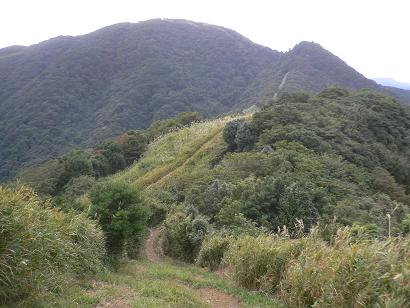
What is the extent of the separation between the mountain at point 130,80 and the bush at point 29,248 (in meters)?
73.8

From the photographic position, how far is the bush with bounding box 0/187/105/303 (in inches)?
232

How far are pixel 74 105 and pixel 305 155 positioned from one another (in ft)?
321

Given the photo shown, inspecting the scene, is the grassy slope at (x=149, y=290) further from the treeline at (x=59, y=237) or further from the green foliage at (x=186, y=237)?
the green foliage at (x=186, y=237)

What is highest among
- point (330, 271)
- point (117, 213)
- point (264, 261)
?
point (330, 271)

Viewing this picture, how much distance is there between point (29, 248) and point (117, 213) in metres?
6.40

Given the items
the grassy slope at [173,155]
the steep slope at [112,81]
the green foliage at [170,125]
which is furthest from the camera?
the steep slope at [112,81]

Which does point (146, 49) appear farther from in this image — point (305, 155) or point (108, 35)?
point (305, 155)

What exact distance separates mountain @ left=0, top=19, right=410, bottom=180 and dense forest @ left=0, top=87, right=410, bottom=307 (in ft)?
150

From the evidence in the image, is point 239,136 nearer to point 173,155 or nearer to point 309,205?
point 173,155

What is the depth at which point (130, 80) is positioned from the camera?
123438 mm

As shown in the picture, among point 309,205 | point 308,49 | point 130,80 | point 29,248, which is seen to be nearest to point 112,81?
point 130,80

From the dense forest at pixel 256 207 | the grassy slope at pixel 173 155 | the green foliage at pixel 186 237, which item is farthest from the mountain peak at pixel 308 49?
the green foliage at pixel 186 237

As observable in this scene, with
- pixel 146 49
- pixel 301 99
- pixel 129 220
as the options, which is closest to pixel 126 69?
pixel 146 49

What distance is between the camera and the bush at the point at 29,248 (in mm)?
5895
